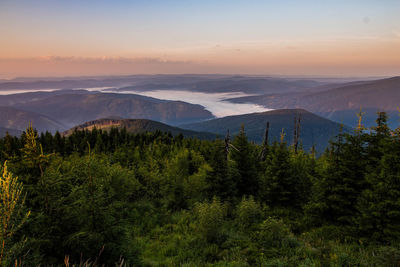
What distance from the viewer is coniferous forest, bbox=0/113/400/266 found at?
6.70 metres

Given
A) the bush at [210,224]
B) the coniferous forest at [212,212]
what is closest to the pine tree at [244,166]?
the coniferous forest at [212,212]

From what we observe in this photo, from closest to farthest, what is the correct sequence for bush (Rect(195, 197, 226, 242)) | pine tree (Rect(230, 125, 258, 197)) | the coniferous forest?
the coniferous forest
bush (Rect(195, 197, 226, 242))
pine tree (Rect(230, 125, 258, 197))

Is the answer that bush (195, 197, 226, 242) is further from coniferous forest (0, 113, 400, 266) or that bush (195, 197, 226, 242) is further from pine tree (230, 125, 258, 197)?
pine tree (230, 125, 258, 197)

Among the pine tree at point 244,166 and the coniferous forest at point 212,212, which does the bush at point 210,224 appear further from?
the pine tree at point 244,166

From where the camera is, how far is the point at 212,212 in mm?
11992

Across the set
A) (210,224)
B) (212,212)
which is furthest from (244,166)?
(210,224)

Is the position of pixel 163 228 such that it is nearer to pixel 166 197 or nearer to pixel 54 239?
pixel 166 197

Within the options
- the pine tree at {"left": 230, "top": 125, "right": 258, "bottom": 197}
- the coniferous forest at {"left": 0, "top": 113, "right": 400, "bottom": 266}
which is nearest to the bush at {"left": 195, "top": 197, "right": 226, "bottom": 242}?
the coniferous forest at {"left": 0, "top": 113, "right": 400, "bottom": 266}

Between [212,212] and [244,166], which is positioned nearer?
[212,212]

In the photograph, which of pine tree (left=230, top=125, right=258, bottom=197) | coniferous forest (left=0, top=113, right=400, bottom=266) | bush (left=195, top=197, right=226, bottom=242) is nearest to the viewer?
coniferous forest (left=0, top=113, right=400, bottom=266)

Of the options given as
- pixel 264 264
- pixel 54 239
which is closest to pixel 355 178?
pixel 264 264

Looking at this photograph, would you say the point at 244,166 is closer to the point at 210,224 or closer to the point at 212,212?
the point at 212,212

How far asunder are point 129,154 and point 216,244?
2791 centimetres

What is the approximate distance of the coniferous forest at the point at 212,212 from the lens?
6703 millimetres
